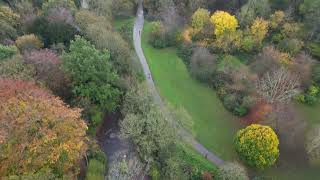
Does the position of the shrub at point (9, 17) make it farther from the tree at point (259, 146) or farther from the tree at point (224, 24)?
the tree at point (259, 146)

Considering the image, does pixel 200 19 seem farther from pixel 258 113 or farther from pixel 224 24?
pixel 258 113

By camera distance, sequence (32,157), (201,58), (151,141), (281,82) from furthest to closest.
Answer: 1. (201,58)
2. (281,82)
3. (151,141)
4. (32,157)

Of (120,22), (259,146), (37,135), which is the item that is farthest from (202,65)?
(37,135)

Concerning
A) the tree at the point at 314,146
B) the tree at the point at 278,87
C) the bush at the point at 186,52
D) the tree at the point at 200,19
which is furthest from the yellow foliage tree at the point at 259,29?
the tree at the point at 314,146

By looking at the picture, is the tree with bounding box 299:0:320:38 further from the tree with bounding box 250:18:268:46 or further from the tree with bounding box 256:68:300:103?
the tree with bounding box 256:68:300:103

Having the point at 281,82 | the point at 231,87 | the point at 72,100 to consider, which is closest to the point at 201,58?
the point at 231,87

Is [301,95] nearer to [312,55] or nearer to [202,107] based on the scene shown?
[312,55]

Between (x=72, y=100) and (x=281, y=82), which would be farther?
(x=281, y=82)

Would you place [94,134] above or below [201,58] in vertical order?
Answer: below
